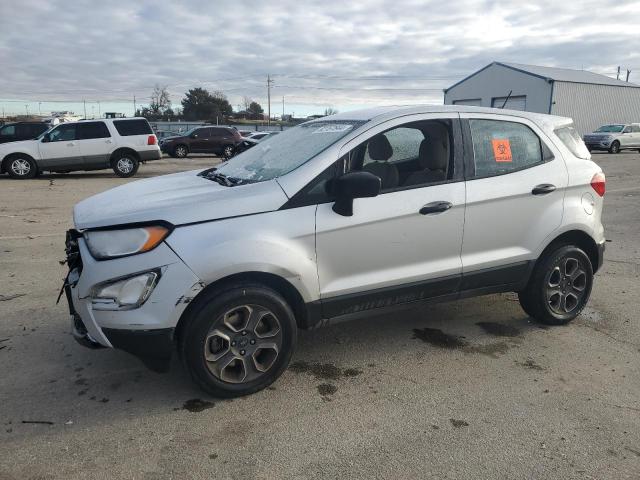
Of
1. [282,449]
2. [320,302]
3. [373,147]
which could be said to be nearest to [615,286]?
[373,147]

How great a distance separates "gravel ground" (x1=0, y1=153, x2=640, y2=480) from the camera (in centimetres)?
260

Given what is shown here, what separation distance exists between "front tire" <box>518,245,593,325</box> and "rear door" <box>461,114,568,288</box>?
22cm

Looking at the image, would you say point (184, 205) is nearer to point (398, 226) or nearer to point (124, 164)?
point (398, 226)

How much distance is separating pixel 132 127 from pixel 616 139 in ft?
87.0

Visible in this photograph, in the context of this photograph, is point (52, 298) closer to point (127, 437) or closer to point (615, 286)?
point (127, 437)

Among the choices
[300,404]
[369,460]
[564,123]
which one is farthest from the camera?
[564,123]

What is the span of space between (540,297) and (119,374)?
3.24 m

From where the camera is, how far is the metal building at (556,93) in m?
40.0

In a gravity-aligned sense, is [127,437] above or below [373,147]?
below

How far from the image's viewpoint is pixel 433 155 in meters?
3.84

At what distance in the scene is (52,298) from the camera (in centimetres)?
491

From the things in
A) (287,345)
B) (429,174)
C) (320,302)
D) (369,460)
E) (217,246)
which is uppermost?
(429,174)

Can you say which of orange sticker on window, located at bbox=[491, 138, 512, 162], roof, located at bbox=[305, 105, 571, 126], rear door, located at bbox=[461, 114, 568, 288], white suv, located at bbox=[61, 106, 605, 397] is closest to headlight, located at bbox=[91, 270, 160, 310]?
white suv, located at bbox=[61, 106, 605, 397]

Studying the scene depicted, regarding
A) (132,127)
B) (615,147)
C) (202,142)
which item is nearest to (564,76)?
(615,147)
